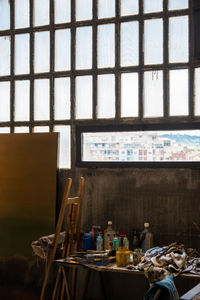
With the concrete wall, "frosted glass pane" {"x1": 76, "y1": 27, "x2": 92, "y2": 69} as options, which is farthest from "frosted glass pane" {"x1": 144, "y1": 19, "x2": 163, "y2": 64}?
the concrete wall

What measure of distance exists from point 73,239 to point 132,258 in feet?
2.13

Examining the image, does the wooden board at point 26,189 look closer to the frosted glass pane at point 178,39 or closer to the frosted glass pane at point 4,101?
the frosted glass pane at point 4,101

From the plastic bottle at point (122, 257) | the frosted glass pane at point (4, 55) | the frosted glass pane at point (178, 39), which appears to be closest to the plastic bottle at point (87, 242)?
the plastic bottle at point (122, 257)

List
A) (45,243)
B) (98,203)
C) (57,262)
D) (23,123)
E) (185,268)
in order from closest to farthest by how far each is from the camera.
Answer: (185,268) → (57,262) → (45,243) → (98,203) → (23,123)

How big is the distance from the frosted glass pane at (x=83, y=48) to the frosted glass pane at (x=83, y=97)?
14cm

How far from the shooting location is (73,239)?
15.2 feet

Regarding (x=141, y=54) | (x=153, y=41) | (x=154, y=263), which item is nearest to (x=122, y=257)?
(x=154, y=263)

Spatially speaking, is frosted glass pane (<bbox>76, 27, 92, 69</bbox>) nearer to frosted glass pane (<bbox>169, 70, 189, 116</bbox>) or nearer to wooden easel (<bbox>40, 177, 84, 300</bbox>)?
frosted glass pane (<bbox>169, 70, 189, 116</bbox>)

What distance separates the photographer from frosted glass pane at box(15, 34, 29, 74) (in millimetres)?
5426

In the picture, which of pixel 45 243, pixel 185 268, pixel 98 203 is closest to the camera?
pixel 185 268

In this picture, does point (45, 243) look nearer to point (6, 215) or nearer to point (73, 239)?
point (73, 239)

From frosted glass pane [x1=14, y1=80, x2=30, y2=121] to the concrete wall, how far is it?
2.89 ft

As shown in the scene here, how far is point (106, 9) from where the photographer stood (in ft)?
16.5

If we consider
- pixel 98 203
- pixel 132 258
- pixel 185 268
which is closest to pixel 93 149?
pixel 98 203
